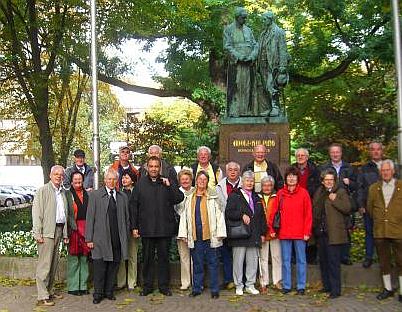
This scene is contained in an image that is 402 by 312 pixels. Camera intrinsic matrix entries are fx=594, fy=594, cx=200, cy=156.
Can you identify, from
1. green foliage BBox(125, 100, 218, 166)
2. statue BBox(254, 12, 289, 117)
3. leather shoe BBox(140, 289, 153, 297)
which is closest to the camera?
leather shoe BBox(140, 289, 153, 297)

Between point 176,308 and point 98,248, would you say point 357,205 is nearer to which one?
point 176,308

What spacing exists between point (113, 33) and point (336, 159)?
1113 centimetres

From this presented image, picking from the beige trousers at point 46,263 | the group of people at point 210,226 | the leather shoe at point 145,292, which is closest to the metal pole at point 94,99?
the group of people at point 210,226

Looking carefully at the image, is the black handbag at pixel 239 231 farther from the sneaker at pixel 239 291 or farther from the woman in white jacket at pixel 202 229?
the sneaker at pixel 239 291

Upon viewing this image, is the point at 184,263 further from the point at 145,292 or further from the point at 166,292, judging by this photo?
the point at 145,292

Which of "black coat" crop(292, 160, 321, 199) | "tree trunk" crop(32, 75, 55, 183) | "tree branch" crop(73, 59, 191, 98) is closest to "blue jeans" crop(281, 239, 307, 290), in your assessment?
"black coat" crop(292, 160, 321, 199)

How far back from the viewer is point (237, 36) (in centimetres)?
1131

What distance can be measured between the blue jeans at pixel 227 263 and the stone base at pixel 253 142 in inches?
95.1

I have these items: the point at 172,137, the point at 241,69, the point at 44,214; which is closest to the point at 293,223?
the point at 44,214

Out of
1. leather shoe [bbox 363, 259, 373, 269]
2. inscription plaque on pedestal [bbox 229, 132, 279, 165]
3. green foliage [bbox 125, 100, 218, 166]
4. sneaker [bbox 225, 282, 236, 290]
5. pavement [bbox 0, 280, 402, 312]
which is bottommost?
pavement [bbox 0, 280, 402, 312]

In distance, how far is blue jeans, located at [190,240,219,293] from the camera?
26.7 ft

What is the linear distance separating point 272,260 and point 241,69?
4.21m

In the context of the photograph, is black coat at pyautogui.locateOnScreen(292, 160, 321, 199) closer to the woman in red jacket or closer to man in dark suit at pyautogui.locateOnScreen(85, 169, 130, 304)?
the woman in red jacket

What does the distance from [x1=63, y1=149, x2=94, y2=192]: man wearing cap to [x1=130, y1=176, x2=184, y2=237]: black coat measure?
1.33 m
